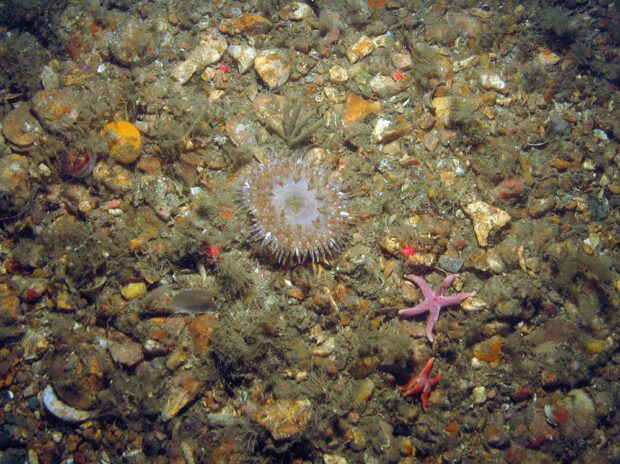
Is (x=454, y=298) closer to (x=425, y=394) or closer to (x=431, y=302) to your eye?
(x=431, y=302)

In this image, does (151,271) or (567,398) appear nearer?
(151,271)

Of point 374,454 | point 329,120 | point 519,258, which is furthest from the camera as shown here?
point 329,120

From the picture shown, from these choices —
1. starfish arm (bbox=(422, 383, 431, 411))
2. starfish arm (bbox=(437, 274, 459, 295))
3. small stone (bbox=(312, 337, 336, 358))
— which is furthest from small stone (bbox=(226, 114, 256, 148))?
starfish arm (bbox=(422, 383, 431, 411))

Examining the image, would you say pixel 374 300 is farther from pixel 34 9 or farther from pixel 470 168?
pixel 34 9

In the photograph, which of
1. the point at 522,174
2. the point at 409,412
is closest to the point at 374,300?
the point at 409,412

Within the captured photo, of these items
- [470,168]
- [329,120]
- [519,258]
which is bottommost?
[519,258]

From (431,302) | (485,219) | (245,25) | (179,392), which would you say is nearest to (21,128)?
(245,25)
